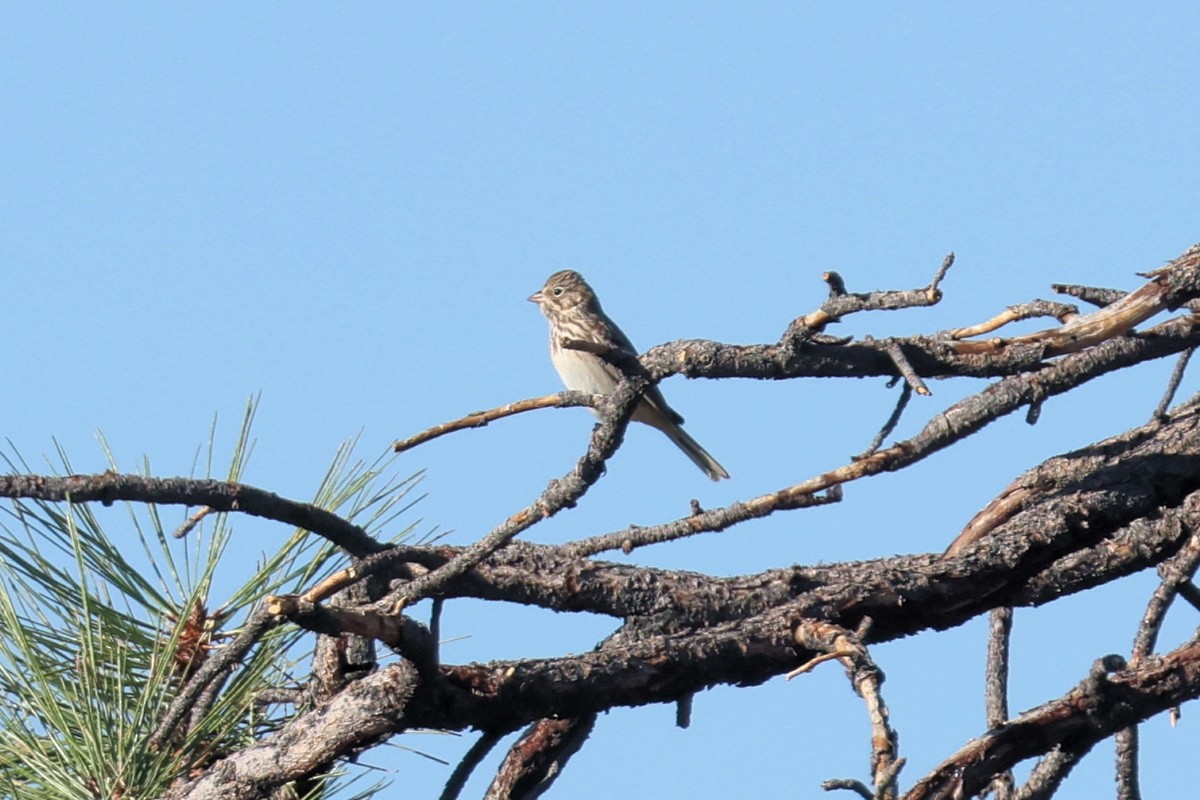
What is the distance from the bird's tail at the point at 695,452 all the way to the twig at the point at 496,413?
5.67 m

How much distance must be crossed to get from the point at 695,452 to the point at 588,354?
1.35m

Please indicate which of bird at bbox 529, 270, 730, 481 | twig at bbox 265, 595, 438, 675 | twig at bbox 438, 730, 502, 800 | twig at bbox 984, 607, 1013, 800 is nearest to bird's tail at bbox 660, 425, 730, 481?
bird at bbox 529, 270, 730, 481

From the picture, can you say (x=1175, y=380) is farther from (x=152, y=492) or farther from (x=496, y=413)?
(x=152, y=492)

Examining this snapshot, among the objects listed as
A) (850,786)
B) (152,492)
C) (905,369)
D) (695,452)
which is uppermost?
(695,452)

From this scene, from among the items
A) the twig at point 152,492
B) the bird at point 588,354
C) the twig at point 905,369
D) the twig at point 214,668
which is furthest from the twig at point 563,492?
the bird at point 588,354

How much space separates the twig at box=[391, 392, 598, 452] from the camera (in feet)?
11.1

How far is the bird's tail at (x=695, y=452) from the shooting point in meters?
9.18

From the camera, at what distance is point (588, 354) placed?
8.14 m

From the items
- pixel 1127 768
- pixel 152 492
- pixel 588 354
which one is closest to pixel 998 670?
pixel 1127 768

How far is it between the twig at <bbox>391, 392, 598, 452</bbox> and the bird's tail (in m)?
5.67

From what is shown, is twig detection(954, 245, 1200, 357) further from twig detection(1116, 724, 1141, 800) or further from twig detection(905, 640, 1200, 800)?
twig detection(1116, 724, 1141, 800)

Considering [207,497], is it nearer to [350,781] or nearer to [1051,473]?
[350,781]

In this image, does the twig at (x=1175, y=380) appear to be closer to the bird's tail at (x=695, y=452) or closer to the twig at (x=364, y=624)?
the twig at (x=364, y=624)

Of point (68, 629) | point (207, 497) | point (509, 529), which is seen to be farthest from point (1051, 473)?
point (68, 629)
